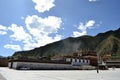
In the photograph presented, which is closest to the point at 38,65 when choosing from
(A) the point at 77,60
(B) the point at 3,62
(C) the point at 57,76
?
(A) the point at 77,60

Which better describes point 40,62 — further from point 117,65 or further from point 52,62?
point 117,65

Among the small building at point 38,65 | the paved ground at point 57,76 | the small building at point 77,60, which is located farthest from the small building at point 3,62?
the paved ground at point 57,76

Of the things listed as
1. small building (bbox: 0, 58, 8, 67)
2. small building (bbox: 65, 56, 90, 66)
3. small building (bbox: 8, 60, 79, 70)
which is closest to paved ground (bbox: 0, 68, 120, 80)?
small building (bbox: 8, 60, 79, 70)

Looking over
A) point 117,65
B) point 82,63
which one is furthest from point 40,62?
point 117,65

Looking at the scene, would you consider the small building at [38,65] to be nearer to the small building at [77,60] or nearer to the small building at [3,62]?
the small building at [77,60]

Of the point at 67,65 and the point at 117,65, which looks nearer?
the point at 67,65

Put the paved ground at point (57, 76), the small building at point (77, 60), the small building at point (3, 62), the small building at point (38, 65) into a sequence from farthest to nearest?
1. the small building at point (3, 62)
2. the small building at point (77, 60)
3. the small building at point (38, 65)
4. the paved ground at point (57, 76)

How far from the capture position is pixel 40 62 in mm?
92250

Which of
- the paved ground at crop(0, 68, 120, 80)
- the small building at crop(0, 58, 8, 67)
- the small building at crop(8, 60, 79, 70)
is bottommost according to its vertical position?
the paved ground at crop(0, 68, 120, 80)

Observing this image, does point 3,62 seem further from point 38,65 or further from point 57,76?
point 57,76

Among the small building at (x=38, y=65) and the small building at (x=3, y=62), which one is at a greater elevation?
the small building at (x=3, y=62)

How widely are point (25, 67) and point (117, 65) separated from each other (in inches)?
3006

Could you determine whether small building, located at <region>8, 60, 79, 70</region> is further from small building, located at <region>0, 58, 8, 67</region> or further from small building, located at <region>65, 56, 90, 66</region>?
small building, located at <region>0, 58, 8, 67</region>

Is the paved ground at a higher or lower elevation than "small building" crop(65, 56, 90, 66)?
lower
